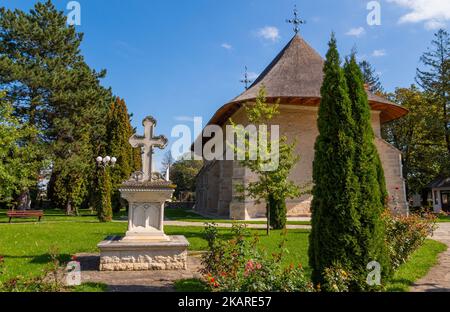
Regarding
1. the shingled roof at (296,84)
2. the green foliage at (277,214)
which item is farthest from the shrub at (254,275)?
the shingled roof at (296,84)

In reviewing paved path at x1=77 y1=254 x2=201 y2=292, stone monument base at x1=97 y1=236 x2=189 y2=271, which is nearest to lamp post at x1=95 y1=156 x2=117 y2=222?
paved path at x1=77 y1=254 x2=201 y2=292

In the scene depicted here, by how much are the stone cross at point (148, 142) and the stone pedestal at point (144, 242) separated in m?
0.66

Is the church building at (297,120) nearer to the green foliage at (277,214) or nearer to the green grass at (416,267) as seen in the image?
the green foliage at (277,214)

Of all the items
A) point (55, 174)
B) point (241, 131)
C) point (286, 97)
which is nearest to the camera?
point (241, 131)

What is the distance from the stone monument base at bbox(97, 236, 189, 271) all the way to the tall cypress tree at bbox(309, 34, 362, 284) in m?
2.99

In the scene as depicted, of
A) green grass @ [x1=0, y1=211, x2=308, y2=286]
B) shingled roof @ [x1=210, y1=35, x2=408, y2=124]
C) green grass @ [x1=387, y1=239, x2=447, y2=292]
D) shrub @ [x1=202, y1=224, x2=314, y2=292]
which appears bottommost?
green grass @ [x1=0, y1=211, x2=308, y2=286]

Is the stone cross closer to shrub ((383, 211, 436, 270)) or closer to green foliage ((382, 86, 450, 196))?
shrub ((383, 211, 436, 270))

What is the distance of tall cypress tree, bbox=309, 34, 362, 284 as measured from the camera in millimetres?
4641

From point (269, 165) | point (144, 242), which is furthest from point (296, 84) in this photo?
point (144, 242)

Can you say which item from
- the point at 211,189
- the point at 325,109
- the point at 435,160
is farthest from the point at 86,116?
the point at 435,160

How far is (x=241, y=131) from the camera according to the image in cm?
1262

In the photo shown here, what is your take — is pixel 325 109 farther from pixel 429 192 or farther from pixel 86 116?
pixel 429 192
